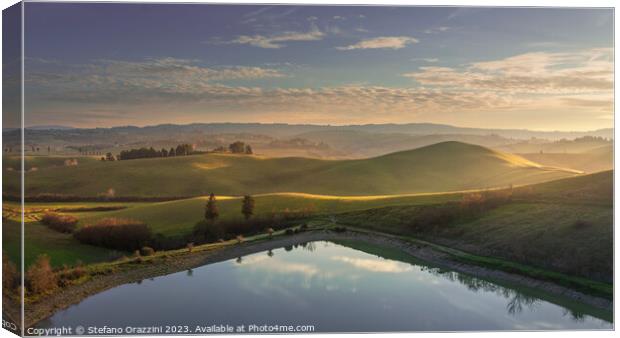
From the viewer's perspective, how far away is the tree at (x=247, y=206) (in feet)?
83.5

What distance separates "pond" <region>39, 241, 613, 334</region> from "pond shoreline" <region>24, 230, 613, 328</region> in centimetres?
35

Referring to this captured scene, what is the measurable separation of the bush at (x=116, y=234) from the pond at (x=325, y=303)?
6.88ft

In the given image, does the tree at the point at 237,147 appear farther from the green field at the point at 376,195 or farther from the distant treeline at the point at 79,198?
the distant treeline at the point at 79,198

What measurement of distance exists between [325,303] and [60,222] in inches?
401

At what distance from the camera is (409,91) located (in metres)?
22.4

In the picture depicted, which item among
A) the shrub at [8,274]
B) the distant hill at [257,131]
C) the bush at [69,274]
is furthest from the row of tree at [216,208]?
the shrub at [8,274]

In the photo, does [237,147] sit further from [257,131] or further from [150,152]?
[150,152]

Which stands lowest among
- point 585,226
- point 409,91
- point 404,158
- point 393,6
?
point 585,226

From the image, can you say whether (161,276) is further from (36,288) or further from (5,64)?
(5,64)

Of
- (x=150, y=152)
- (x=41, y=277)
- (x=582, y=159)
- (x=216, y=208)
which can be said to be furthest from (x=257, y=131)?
(x=582, y=159)

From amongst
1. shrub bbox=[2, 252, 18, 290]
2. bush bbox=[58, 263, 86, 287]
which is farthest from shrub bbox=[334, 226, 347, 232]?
shrub bbox=[2, 252, 18, 290]

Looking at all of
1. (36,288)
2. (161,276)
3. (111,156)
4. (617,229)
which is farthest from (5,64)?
(617,229)

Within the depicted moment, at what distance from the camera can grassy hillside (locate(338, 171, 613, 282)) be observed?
2138 centimetres

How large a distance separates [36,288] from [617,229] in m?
19.9
